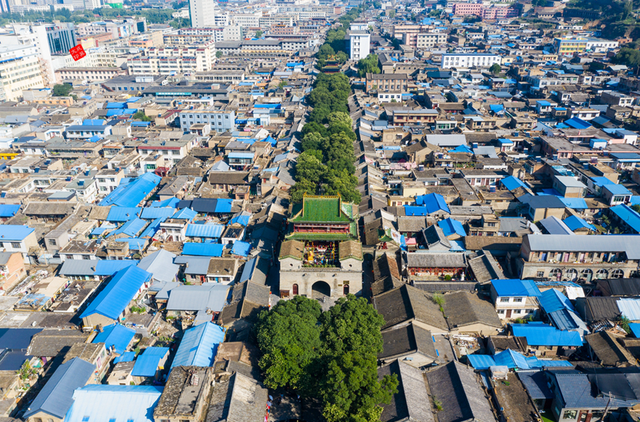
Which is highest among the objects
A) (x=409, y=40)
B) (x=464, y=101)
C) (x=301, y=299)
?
(x=409, y=40)

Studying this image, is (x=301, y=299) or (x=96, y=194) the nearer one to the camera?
(x=301, y=299)

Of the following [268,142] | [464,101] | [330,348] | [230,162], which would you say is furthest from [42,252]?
[464,101]

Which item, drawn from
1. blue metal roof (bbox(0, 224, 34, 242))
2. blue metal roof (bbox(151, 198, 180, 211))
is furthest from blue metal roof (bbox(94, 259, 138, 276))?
blue metal roof (bbox(151, 198, 180, 211))

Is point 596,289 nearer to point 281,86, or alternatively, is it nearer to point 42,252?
point 42,252

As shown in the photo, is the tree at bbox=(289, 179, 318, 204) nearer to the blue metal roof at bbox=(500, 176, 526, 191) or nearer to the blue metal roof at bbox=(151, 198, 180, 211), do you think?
the blue metal roof at bbox=(151, 198, 180, 211)

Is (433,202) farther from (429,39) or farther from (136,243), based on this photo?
(429,39)

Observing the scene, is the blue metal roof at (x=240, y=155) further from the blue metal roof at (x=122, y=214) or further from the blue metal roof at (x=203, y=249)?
the blue metal roof at (x=203, y=249)

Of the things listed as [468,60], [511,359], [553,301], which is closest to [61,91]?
[468,60]
